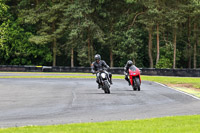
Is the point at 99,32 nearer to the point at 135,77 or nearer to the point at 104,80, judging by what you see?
the point at 135,77

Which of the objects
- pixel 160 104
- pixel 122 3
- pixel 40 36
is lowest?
pixel 160 104

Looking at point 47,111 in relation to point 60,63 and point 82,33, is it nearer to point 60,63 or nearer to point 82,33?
point 82,33

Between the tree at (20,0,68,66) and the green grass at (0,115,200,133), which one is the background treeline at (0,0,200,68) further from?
the green grass at (0,115,200,133)

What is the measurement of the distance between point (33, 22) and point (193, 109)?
43266mm

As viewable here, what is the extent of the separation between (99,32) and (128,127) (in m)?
43.1

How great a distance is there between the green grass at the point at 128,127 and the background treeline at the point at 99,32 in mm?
39470

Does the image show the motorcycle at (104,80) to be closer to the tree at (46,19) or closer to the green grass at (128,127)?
the green grass at (128,127)

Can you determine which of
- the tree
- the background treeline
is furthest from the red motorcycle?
the tree

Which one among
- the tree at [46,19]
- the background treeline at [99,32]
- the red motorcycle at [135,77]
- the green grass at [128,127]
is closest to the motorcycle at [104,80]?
the red motorcycle at [135,77]

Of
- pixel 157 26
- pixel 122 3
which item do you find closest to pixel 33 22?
pixel 122 3

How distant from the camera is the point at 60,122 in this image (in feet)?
29.6

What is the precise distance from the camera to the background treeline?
163 feet

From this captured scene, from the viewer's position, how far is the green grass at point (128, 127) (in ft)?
24.8

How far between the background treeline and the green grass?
129 feet
